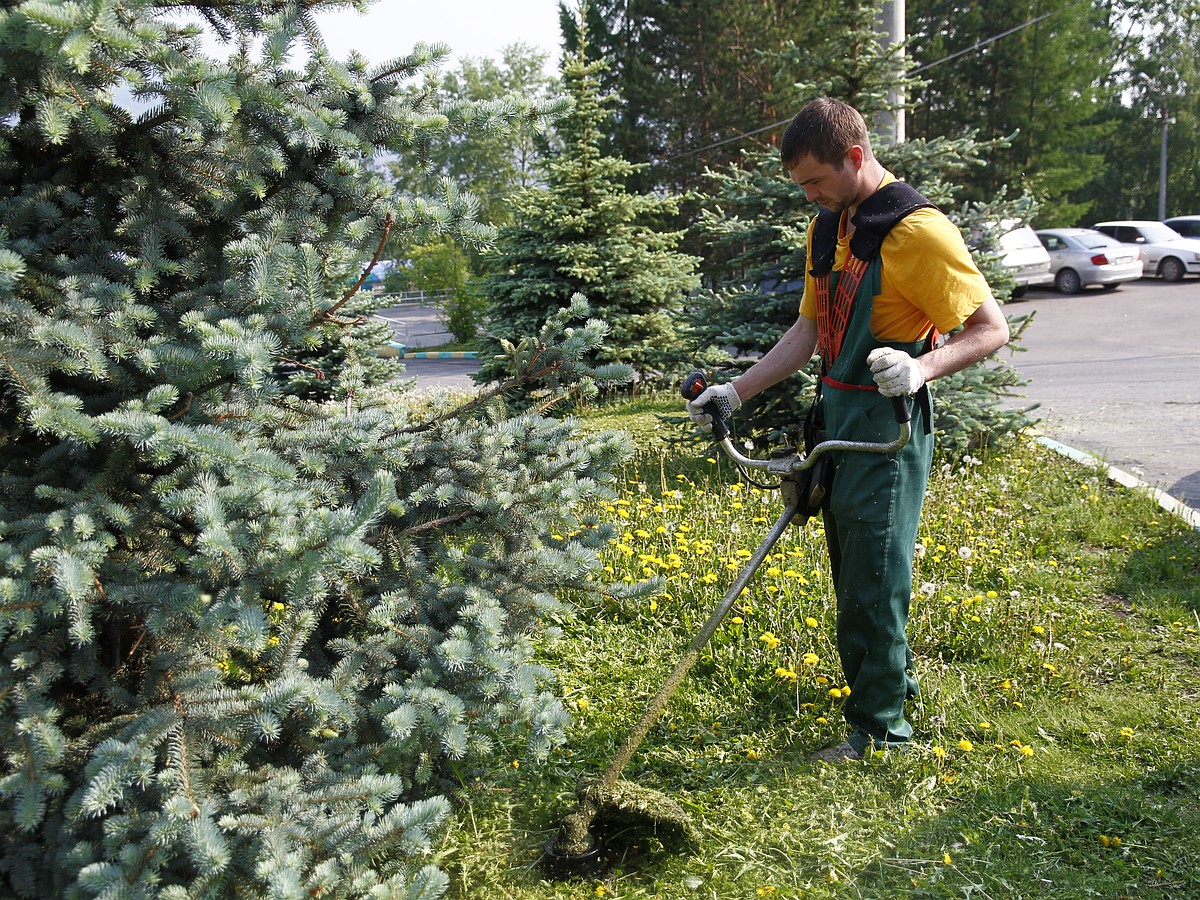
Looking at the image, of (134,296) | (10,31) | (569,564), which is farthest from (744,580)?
(10,31)

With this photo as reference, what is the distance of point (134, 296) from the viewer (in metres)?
2.33

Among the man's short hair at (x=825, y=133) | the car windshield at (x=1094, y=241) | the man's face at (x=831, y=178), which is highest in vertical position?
the car windshield at (x=1094, y=241)

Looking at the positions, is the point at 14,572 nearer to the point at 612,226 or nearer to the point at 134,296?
the point at 134,296

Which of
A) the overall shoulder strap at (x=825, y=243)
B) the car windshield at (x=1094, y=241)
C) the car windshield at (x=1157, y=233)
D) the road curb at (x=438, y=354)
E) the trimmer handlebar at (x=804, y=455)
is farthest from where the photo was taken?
the car windshield at (x=1157, y=233)

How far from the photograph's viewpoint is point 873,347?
293 cm

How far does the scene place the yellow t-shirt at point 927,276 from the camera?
2736 millimetres

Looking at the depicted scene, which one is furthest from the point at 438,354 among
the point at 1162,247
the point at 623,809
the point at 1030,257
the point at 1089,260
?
the point at 623,809

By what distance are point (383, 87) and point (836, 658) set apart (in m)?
2.72

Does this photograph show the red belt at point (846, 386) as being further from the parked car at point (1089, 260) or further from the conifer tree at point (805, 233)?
the parked car at point (1089, 260)

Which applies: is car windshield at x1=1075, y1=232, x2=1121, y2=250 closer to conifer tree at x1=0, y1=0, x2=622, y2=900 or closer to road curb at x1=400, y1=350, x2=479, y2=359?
road curb at x1=400, y1=350, x2=479, y2=359

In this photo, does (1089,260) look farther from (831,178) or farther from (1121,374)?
(831,178)

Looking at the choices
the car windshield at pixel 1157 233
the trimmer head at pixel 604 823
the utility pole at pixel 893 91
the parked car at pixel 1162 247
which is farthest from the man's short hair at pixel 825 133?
the car windshield at pixel 1157 233

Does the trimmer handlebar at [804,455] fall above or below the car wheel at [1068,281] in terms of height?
below

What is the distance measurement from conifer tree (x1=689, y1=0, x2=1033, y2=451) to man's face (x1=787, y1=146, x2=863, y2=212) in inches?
128
